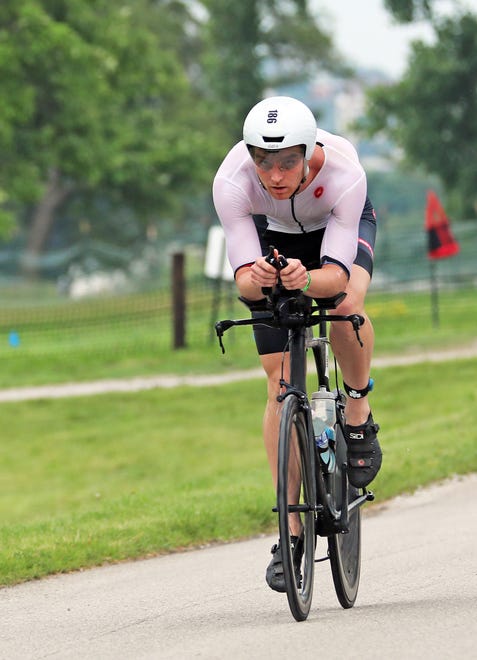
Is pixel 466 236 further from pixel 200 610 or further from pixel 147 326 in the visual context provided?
pixel 200 610

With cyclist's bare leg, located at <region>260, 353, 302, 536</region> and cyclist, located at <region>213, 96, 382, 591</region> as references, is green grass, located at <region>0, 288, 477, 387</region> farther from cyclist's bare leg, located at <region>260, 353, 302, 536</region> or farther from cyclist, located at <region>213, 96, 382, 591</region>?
cyclist's bare leg, located at <region>260, 353, 302, 536</region>

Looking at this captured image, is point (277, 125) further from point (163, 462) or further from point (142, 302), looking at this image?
point (142, 302)

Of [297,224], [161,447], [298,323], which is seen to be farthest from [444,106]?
[298,323]

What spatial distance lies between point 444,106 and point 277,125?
39.6m

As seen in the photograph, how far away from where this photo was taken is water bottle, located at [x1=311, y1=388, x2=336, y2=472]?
6.10 metres

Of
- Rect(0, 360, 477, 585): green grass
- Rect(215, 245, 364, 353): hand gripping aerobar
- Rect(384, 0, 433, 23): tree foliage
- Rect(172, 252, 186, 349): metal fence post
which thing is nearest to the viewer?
Rect(215, 245, 364, 353): hand gripping aerobar

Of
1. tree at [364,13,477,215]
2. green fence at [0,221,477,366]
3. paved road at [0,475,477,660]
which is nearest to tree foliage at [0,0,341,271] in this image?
green fence at [0,221,477,366]

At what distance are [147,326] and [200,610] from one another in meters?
23.0

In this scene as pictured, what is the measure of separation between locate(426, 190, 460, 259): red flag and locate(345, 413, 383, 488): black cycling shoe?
18.6 metres

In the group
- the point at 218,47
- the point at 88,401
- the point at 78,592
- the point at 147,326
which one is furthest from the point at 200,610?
the point at 218,47

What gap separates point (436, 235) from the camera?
2522 cm

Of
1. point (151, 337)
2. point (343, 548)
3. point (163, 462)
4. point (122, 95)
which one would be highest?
point (122, 95)

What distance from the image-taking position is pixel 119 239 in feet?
222

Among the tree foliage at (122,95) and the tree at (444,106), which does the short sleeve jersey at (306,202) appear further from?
the tree at (444,106)
